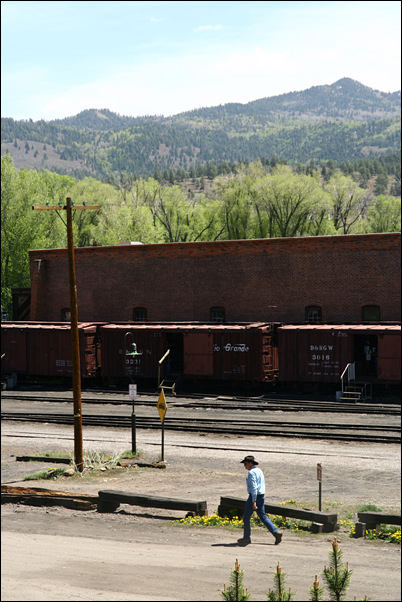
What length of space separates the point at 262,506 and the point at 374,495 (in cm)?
488

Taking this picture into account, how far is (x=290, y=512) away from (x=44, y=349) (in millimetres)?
27262

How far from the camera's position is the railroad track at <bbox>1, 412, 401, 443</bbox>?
81.9ft

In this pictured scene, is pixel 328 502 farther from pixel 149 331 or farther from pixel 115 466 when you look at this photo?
pixel 149 331

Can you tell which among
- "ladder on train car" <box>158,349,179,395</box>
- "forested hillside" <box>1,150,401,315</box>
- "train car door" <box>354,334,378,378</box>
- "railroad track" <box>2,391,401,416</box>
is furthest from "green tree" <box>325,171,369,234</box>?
"railroad track" <box>2,391,401,416</box>

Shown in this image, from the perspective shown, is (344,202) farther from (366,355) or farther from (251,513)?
(251,513)

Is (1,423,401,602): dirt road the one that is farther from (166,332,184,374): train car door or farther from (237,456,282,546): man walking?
(166,332,184,374): train car door

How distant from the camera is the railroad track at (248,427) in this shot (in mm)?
24953

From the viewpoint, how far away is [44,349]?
3953 centimetres

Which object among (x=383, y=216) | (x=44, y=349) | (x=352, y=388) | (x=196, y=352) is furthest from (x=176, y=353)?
(x=383, y=216)

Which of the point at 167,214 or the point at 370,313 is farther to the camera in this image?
the point at 167,214

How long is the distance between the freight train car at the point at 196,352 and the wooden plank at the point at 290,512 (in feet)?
64.9

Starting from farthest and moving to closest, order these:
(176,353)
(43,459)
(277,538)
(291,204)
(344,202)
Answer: (344,202) → (291,204) → (176,353) → (43,459) → (277,538)

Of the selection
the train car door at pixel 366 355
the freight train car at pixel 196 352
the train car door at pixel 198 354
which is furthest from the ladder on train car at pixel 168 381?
the train car door at pixel 366 355

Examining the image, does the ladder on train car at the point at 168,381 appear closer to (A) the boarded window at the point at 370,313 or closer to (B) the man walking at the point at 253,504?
(A) the boarded window at the point at 370,313
